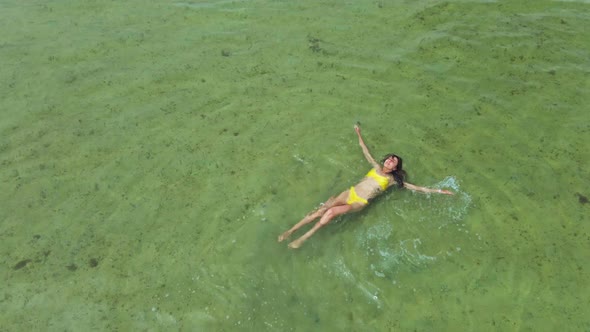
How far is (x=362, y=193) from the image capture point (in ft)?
27.7

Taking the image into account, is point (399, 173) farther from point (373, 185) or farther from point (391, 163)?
point (373, 185)

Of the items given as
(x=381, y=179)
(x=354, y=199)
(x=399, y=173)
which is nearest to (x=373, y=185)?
(x=381, y=179)

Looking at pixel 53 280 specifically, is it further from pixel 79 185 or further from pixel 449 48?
pixel 449 48

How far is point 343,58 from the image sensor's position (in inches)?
478

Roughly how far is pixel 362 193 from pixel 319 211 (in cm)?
97

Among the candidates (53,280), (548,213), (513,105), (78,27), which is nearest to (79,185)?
(53,280)

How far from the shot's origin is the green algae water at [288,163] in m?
7.39

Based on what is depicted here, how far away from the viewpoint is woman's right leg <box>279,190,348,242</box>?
8.09m

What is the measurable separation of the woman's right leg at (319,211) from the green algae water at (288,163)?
0.23 m

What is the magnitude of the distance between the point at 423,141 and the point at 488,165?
1.55m

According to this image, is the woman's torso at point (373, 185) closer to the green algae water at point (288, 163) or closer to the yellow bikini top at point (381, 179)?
the yellow bikini top at point (381, 179)

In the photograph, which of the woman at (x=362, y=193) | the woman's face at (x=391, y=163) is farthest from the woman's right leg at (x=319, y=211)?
the woman's face at (x=391, y=163)

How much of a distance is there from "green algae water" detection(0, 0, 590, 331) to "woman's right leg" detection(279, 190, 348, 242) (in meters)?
0.23

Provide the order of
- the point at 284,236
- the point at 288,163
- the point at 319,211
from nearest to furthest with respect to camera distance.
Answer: the point at 284,236, the point at 319,211, the point at 288,163
